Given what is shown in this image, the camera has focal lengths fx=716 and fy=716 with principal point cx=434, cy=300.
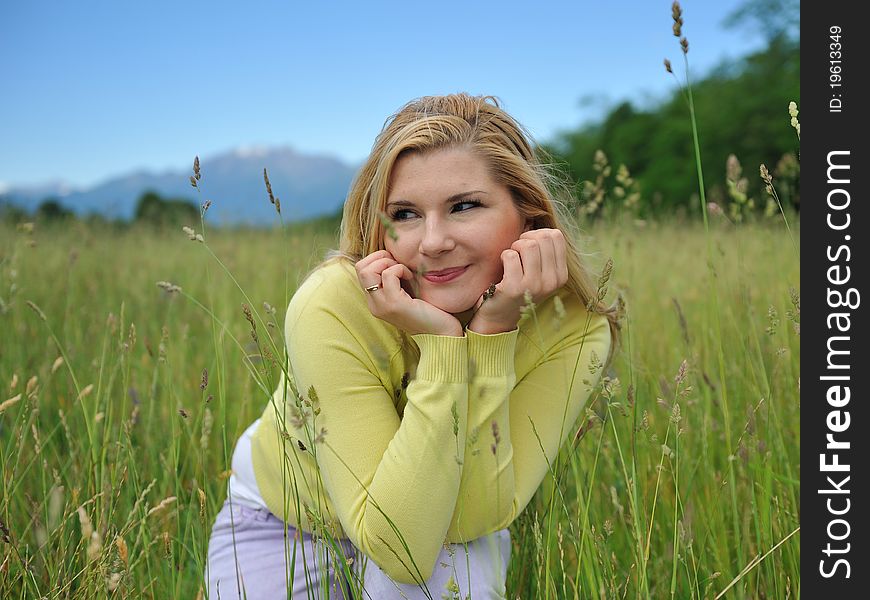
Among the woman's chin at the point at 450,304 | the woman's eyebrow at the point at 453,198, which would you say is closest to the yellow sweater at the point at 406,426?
the woman's chin at the point at 450,304

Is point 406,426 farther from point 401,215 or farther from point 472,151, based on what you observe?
point 472,151

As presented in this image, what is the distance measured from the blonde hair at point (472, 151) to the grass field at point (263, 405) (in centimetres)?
16

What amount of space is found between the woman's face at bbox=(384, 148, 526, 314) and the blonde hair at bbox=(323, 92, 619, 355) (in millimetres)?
37

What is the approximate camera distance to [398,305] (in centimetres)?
157

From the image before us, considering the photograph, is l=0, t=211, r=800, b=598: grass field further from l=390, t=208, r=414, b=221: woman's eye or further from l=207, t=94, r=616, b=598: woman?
l=390, t=208, r=414, b=221: woman's eye

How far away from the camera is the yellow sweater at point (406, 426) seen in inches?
59.7

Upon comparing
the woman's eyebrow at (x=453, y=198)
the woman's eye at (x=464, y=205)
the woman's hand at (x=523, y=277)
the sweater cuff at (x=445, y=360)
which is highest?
the woman's eyebrow at (x=453, y=198)

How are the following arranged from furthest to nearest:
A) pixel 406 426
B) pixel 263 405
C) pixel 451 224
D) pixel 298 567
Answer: pixel 263 405 → pixel 298 567 → pixel 451 224 → pixel 406 426

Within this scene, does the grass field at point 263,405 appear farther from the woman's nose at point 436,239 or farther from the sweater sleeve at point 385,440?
the woman's nose at point 436,239

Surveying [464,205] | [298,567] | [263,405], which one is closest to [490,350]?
[464,205]

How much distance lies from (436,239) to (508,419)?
46 cm

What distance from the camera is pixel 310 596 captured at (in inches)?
61.9
